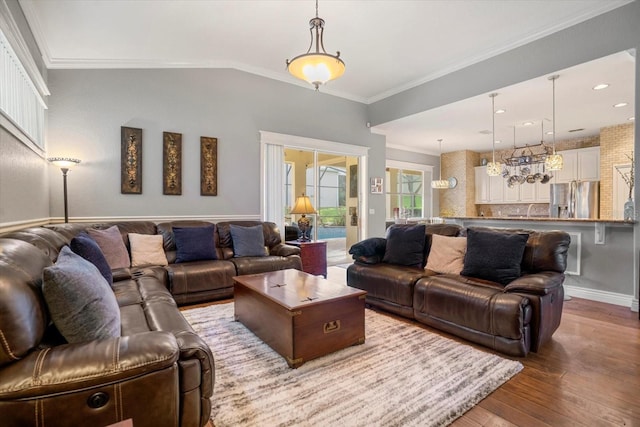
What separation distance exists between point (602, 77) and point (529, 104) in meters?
1.02

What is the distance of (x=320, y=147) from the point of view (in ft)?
18.9

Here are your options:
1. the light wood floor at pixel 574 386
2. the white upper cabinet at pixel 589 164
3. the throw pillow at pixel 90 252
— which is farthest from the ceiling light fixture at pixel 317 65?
the white upper cabinet at pixel 589 164

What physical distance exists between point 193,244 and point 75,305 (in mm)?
2647

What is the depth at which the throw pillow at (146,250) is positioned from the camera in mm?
3613

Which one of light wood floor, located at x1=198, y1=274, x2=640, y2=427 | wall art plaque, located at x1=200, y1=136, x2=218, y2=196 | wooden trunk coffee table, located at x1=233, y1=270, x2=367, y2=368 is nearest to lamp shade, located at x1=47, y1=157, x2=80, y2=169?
wall art plaque, located at x1=200, y1=136, x2=218, y2=196

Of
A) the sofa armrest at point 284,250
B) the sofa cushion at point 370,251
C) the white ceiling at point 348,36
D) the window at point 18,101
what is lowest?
the sofa armrest at point 284,250

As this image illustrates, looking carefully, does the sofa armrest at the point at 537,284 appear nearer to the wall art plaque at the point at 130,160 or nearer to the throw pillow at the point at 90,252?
the throw pillow at the point at 90,252

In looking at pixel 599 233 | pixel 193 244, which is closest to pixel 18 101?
pixel 193 244

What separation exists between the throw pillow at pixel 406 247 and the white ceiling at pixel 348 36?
239 cm

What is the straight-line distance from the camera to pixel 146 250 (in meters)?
3.68

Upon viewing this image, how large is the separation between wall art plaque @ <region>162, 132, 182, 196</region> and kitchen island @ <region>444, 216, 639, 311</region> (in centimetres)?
513

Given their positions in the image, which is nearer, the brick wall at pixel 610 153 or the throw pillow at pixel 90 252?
the throw pillow at pixel 90 252

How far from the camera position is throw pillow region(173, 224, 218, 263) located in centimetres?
385

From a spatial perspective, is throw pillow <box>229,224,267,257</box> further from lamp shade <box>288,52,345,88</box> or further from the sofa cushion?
lamp shade <box>288,52,345,88</box>
